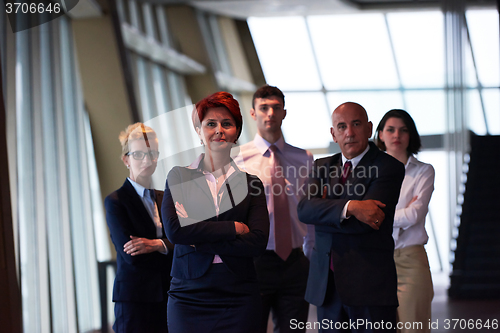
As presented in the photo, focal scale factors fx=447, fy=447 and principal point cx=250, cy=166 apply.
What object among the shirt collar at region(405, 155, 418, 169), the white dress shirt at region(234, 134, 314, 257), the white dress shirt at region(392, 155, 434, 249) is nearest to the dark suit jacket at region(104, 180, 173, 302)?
the white dress shirt at region(234, 134, 314, 257)

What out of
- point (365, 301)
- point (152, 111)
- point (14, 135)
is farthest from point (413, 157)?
point (152, 111)

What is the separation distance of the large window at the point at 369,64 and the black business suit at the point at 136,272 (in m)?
7.68

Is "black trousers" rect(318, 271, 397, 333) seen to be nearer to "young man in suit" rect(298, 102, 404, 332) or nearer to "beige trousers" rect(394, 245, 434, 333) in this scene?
"young man in suit" rect(298, 102, 404, 332)

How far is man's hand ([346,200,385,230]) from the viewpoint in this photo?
1921 mm

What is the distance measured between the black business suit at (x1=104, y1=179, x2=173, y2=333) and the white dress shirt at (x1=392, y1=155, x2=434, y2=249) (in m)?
1.28

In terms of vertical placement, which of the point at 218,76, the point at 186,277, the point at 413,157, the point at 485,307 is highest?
the point at 218,76

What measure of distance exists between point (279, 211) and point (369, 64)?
9496 millimetres

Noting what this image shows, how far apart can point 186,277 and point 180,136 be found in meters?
0.55

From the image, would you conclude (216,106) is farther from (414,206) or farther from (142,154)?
(414,206)

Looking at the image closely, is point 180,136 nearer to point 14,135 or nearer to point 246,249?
point 246,249

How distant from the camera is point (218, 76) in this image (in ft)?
26.6

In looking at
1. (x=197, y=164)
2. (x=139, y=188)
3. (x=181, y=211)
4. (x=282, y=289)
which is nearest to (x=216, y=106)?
(x=197, y=164)

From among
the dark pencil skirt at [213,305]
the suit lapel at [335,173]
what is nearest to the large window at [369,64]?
the suit lapel at [335,173]

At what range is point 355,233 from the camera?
1986 millimetres
